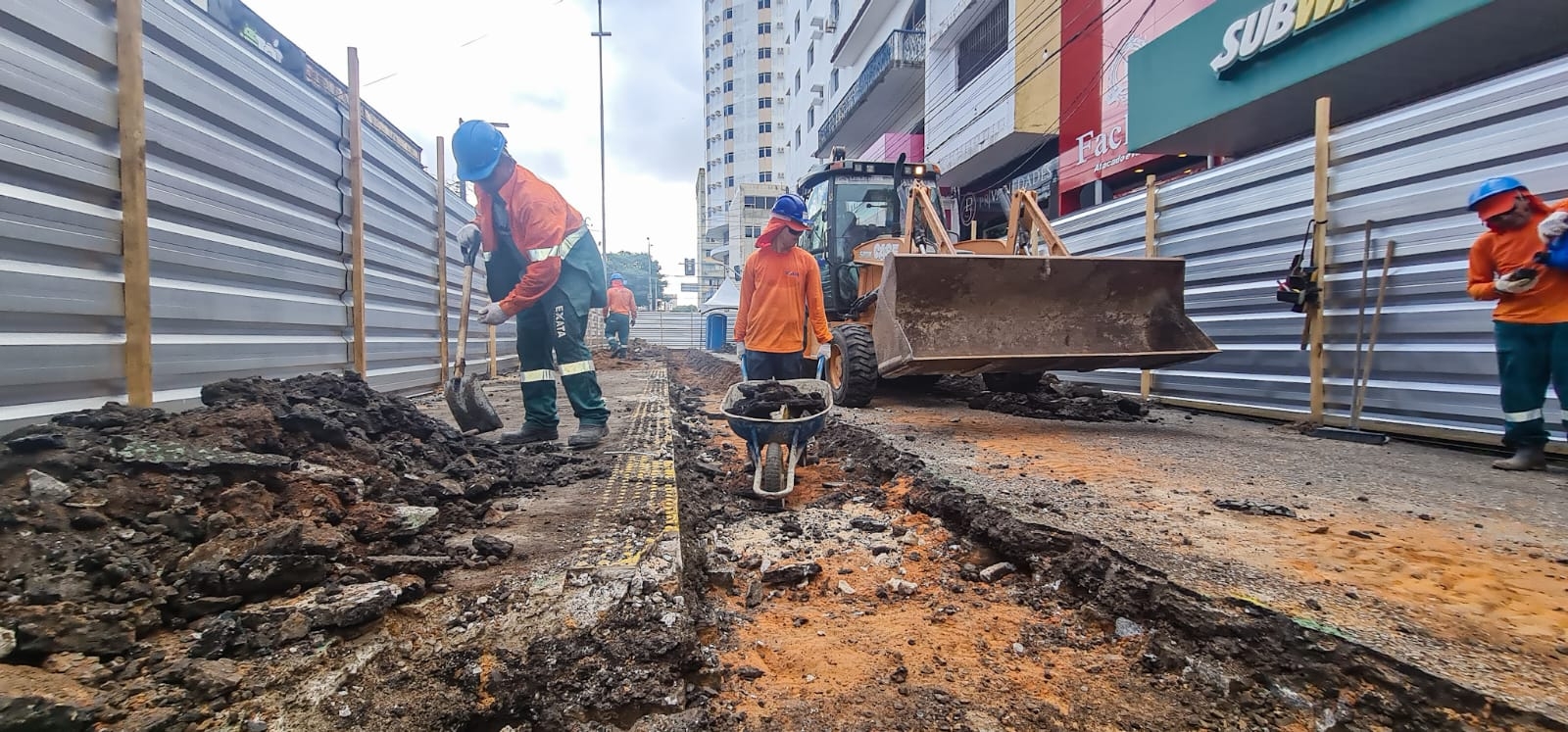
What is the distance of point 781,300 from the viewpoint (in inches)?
175

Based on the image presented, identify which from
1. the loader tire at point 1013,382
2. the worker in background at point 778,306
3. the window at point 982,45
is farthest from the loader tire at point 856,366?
the window at point 982,45

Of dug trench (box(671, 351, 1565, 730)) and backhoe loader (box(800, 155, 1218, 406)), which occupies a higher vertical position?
backhoe loader (box(800, 155, 1218, 406))

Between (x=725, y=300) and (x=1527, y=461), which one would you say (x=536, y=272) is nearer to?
(x=1527, y=461)

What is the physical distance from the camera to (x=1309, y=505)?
2723 mm

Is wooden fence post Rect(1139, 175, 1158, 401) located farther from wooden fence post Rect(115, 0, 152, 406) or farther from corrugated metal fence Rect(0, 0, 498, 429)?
wooden fence post Rect(115, 0, 152, 406)

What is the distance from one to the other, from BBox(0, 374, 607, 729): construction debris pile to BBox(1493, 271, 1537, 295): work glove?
518cm

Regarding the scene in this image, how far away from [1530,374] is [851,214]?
5.76 meters

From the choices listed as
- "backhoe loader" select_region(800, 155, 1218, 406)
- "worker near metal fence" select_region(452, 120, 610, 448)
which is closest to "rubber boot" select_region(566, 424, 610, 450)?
"worker near metal fence" select_region(452, 120, 610, 448)

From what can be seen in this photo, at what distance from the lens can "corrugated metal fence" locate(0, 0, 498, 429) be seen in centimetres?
233

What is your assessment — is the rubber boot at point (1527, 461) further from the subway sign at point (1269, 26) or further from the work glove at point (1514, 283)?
the subway sign at point (1269, 26)

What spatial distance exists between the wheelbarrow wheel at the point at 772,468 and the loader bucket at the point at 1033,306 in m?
1.82

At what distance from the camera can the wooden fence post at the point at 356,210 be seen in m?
4.77

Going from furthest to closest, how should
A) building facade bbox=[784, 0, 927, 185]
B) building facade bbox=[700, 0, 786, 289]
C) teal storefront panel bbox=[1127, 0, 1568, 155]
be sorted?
building facade bbox=[700, 0, 786, 289], building facade bbox=[784, 0, 927, 185], teal storefront panel bbox=[1127, 0, 1568, 155]

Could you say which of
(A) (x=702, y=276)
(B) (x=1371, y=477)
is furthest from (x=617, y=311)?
(A) (x=702, y=276)
